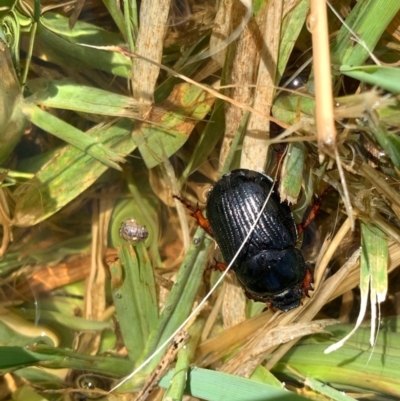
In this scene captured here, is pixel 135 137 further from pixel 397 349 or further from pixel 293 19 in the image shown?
pixel 397 349

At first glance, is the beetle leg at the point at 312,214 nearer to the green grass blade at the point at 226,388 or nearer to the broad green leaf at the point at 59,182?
the green grass blade at the point at 226,388

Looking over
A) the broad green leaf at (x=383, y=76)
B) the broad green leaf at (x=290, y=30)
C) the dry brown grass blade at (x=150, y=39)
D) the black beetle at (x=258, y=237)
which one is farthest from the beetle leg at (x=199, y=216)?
the broad green leaf at (x=383, y=76)

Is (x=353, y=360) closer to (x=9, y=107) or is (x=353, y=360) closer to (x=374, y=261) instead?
(x=374, y=261)

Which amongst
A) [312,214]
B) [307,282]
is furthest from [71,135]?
[307,282]

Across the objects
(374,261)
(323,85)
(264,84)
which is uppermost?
(264,84)

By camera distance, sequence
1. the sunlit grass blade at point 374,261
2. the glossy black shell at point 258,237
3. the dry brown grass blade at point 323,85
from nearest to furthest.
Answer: the dry brown grass blade at point 323,85, the sunlit grass blade at point 374,261, the glossy black shell at point 258,237

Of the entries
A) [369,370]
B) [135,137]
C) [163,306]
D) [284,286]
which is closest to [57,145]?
[135,137]

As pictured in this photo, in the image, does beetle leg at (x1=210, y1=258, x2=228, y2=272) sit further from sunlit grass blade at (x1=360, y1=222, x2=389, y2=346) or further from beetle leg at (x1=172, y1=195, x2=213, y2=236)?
sunlit grass blade at (x1=360, y1=222, x2=389, y2=346)
